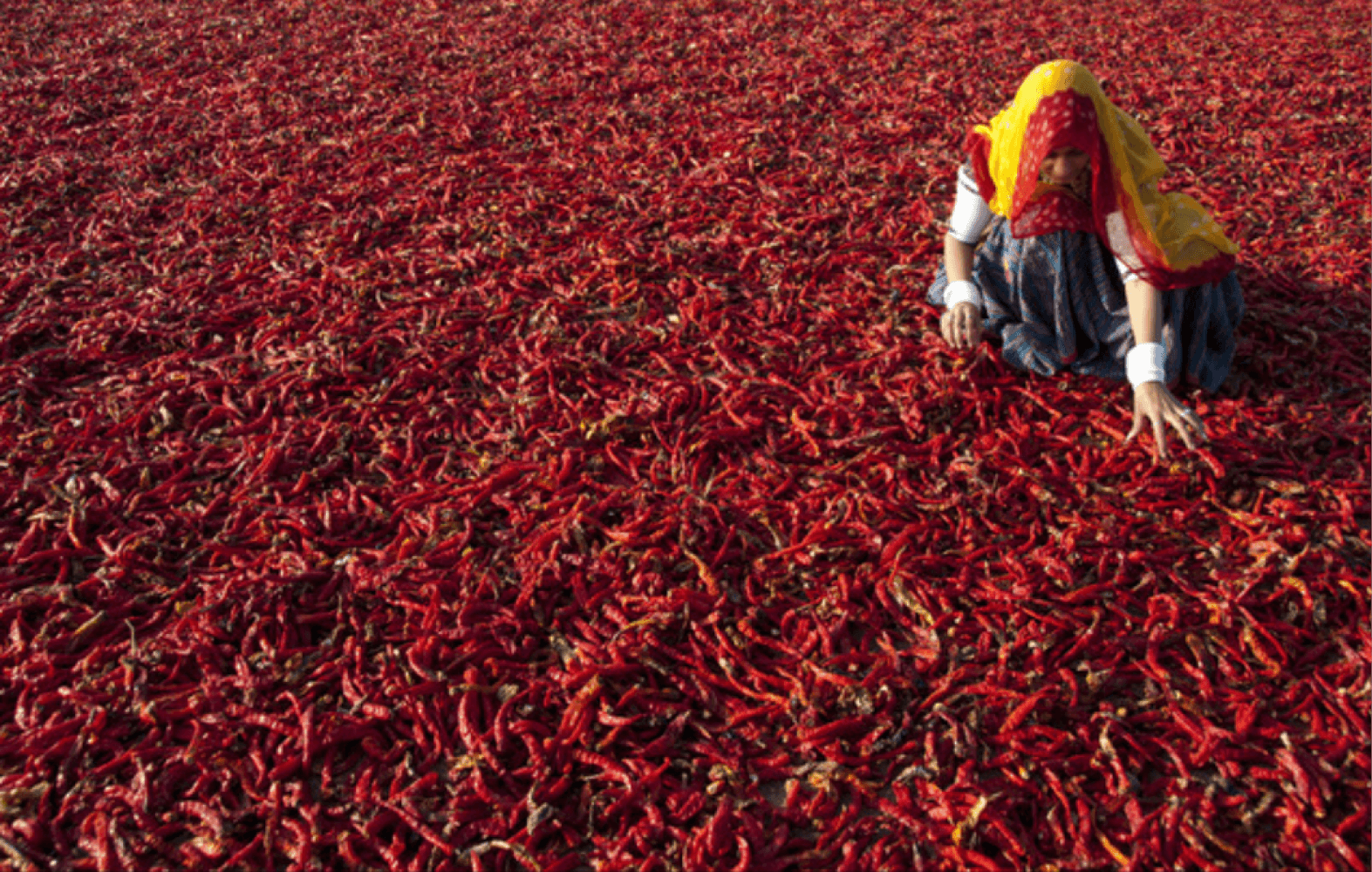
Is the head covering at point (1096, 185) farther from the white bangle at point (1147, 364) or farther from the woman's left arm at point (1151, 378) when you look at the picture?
the white bangle at point (1147, 364)

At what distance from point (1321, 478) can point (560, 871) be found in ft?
11.7

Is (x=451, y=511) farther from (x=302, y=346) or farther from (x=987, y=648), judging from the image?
(x=987, y=648)

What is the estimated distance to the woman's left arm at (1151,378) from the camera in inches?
151

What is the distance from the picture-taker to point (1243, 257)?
5578 mm

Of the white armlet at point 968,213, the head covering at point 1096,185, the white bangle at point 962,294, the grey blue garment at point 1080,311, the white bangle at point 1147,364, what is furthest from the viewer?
the white bangle at point 962,294

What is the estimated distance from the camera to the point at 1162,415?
3.87 meters

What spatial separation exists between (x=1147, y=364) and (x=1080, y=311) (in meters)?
0.62

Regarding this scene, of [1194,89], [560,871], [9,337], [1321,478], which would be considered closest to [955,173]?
[1194,89]

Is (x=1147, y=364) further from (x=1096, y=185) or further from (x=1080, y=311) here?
(x=1096, y=185)

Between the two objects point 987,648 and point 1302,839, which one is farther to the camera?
point 987,648

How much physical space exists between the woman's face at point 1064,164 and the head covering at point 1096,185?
0.05 meters

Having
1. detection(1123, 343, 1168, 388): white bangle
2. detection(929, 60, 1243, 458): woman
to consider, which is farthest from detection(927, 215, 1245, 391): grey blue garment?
detection(1123, 343, 1168, 388): white bangle

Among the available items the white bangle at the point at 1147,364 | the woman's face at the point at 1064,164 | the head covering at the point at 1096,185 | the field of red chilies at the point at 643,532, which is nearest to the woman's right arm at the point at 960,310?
the field of red chilies at the point at 643,532

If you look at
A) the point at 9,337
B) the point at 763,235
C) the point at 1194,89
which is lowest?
the point at 1194,89
